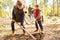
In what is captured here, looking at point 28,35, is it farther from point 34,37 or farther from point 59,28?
point 59,28

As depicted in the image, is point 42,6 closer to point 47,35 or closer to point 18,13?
point 47,35

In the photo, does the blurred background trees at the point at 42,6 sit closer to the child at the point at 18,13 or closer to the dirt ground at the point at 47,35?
the child at the point at 18,13

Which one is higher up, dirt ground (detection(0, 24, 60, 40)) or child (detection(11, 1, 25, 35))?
child (detection(11, 1, 25, 35))

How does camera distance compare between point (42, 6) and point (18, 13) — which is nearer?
point (18, 13)

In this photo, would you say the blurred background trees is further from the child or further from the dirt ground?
the dirt ground

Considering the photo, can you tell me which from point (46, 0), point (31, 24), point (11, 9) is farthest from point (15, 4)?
point (46, 0)

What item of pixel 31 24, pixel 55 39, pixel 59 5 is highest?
pixel 59 5

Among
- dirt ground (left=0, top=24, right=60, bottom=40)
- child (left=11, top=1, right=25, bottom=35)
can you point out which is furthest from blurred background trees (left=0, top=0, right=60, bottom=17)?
dirt ground (left=0, top=24, right=60, bottom=40)

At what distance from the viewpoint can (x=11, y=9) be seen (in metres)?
2.66

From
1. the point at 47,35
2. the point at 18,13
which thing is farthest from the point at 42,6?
the point at 18,13

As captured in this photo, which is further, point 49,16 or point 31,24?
point 49,16

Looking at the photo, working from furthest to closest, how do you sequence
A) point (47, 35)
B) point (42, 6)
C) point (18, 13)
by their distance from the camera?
point (42, 6)
point (47, 35)
point (18, 13)

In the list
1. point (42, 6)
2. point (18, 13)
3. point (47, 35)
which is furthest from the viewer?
point (42, 6)

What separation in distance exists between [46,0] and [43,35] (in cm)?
71
